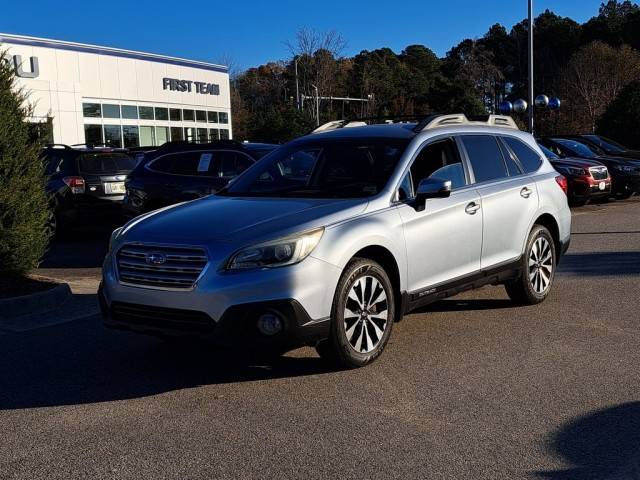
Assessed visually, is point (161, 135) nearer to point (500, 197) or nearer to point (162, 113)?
point (162, 113)

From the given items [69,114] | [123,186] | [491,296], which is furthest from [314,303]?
[69,114]

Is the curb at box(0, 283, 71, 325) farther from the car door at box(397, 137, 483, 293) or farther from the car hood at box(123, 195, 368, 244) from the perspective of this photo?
the car door at box(397, 137, 483, 293)

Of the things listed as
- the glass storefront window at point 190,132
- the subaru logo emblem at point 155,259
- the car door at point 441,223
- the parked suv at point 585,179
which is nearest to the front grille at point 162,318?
the subaru logo emblem at point 155,259

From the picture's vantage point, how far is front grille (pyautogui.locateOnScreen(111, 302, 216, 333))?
4793 mm

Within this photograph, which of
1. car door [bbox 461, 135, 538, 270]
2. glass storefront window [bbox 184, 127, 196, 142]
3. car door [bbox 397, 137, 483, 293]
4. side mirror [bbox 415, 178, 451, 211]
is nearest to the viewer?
side mirror [bbox 415, 178, 451, 211]

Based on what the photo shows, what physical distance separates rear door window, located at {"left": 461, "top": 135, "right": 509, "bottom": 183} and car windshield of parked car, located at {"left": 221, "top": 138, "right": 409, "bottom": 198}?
861 mm

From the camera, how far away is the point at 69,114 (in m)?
33.3

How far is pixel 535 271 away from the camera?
7.18 metres

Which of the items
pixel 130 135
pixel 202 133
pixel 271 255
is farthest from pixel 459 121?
pixel 202 133

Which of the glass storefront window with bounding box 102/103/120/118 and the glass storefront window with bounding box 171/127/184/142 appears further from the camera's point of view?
the glass storefront window with bounding box 171/127/184/142

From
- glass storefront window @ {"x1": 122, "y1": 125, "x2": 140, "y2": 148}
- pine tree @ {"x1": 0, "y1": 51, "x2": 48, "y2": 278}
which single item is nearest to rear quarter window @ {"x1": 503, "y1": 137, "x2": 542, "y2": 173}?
pine tree @ {"x1": 0, "y1": 51, "x2": 48, "y2": 278}

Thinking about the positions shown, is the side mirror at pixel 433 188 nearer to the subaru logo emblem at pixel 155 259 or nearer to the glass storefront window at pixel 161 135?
the subaru logo emblem at pixel 155 259

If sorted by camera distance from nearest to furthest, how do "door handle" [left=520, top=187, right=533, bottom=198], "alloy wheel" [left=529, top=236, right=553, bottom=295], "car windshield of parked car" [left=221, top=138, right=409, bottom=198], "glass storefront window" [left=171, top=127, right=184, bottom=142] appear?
1. "car windshield of parked car" [left=221, top=138, right=409, bottom=198]
2. "door handle" [left=520, top=187, right=533, bottom=198]
3. "alloy wheel" [left=529, top=236, right=553, bottom=295]
4. "glass storefront window" [left=171, top=127, right=184, bottom=142]

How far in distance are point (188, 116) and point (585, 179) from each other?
29.1 metres
